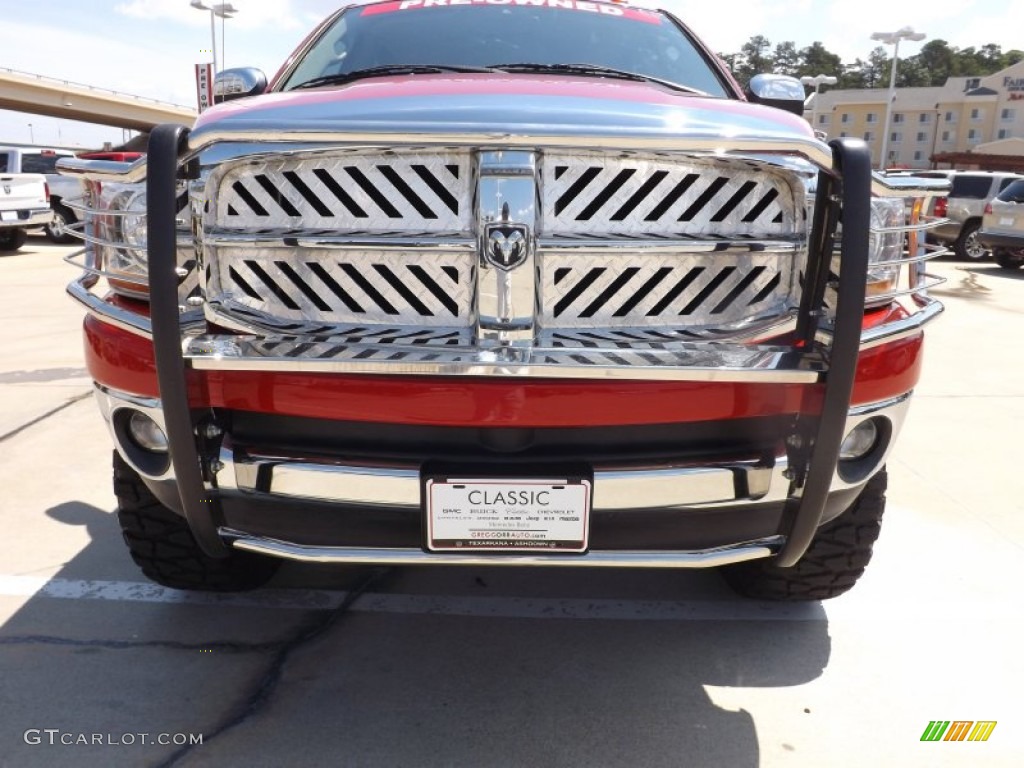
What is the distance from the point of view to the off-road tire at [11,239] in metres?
14.6

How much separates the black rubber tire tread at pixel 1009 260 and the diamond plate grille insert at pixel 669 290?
14.6 metres

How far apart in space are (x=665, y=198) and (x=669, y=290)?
0.66 ft

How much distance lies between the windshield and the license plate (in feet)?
5.49

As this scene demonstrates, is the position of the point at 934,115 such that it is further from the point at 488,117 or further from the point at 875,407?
the point at 488,117

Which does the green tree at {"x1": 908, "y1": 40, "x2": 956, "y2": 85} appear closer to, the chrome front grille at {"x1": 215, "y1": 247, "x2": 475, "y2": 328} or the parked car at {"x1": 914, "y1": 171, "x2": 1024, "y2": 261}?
the parked car at {"x1": 914, "y1": 171, "x2": 1024, "y2": 261}

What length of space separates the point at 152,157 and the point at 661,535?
4.40 feet

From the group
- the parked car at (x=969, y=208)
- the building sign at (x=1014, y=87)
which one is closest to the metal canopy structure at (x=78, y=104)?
the parked car at (x=969, y=208)

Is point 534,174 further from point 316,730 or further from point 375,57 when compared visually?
point 375,57

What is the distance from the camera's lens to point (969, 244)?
16.2m

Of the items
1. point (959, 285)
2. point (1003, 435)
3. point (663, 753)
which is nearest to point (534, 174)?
point (663, 753)

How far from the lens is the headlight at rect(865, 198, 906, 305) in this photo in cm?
210

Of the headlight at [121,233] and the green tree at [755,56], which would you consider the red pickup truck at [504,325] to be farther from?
the green tree at [755,56]

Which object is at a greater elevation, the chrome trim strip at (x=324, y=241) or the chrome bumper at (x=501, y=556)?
the chrome trim strip at (x=324, y=241)
